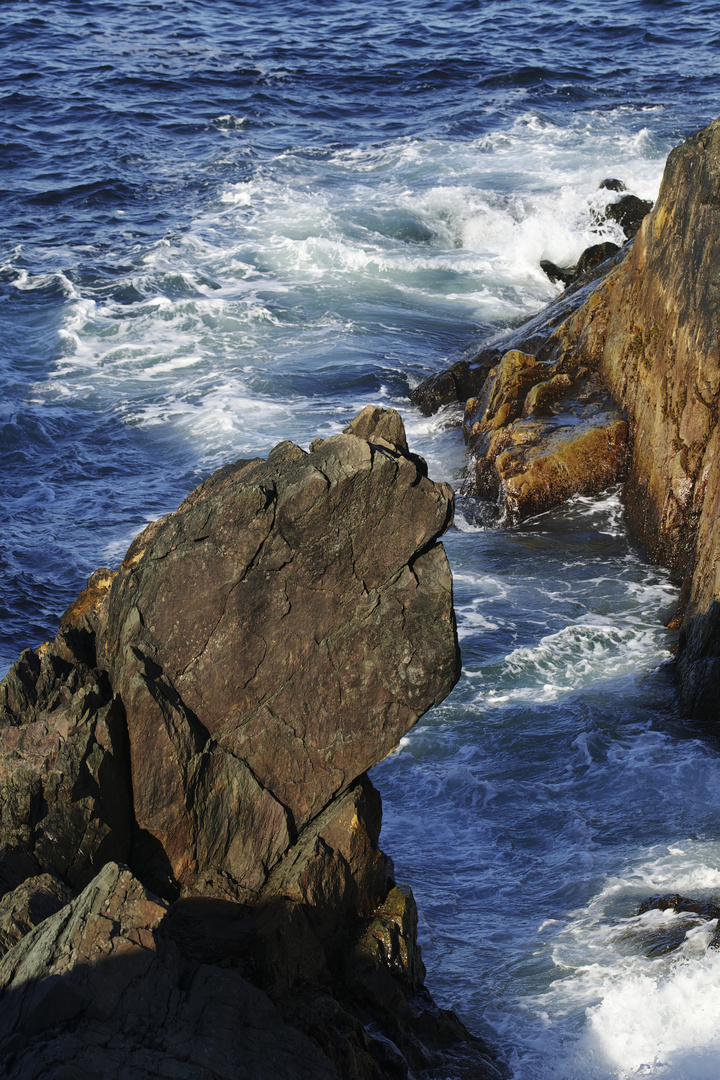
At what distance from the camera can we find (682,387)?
11602 millimetres

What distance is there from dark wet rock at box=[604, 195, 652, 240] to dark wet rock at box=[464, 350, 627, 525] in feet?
31.5

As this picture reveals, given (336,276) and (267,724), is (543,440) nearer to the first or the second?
(267,724)

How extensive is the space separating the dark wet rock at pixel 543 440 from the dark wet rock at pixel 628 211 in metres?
9.60

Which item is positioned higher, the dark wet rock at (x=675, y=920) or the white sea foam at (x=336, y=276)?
the white sea foam at (x=336, y=276)

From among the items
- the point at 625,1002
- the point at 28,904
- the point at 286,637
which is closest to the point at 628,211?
the point at 286,637

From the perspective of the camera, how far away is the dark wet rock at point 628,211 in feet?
74.2

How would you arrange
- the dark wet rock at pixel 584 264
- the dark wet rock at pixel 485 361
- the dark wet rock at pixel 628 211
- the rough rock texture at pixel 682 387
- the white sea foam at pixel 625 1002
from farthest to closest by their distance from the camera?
the dark wet rock at pixel 628 211 → the dark wet rock at pixel 584 264 → the dark wet rock at pixel 485 361 → the rough rock texture at pixel 682 387 → the white sea foam at pixel 625 1002

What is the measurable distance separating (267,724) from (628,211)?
19.9m

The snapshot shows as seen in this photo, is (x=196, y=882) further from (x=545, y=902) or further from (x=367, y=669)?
(x=545, y=902)

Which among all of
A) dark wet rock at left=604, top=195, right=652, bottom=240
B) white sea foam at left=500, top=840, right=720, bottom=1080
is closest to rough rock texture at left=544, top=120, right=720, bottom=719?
white sea foam at left=500, top=840, right=720, bottom=1080

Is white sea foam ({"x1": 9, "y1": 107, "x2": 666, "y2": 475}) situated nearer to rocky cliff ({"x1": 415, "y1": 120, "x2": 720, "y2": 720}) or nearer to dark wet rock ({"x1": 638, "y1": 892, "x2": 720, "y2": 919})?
rocky cliff ({"x1": 415, "y1": 120, "x2": 720, "y2": 720})

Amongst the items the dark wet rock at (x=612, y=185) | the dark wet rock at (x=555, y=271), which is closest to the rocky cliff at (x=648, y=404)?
the dark wet rock at (x=555, y=271)

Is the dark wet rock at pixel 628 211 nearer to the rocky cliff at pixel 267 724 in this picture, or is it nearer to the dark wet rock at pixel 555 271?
the dark wet rock at pixel 555 271

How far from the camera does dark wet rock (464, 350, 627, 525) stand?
13.2 m
